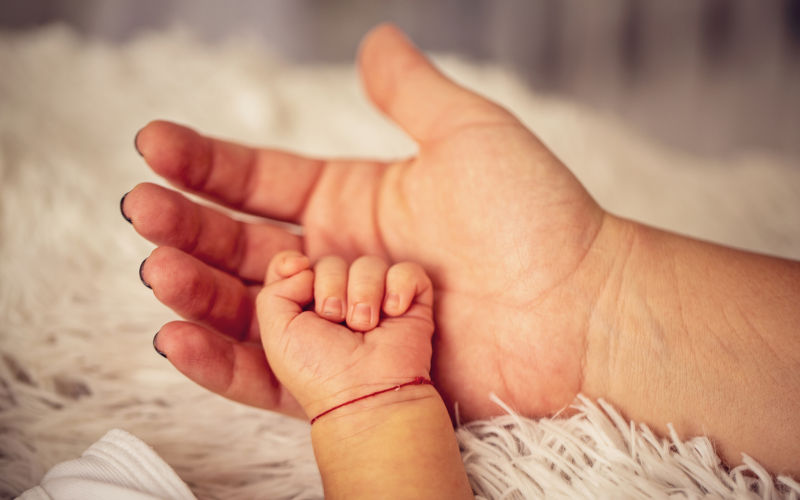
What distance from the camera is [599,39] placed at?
172 centimetres

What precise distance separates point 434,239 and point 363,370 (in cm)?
24

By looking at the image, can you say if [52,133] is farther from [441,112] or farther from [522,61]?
[522,61]

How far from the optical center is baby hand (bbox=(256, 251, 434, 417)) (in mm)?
604

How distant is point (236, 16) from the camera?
1.71 meters

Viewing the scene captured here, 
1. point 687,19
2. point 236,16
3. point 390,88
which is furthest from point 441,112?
point 687,19

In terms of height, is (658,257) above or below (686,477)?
above

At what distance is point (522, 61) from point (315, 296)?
128 centimetres

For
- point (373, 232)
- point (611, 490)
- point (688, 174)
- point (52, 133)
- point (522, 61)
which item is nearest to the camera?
point (611, 490)

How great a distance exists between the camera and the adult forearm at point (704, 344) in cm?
64

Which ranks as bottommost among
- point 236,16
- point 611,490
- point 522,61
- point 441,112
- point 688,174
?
point 611,490

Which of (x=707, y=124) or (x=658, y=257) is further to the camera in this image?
(x=707, y=124)

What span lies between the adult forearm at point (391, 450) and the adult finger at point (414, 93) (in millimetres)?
378

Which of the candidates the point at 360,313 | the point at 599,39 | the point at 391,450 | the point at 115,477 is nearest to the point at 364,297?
the point at 360,313

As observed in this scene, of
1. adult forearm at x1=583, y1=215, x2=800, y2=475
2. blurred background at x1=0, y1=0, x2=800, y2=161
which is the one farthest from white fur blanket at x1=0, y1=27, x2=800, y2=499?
blurred background at x1=0, y1=0, x2=800, y2=161
